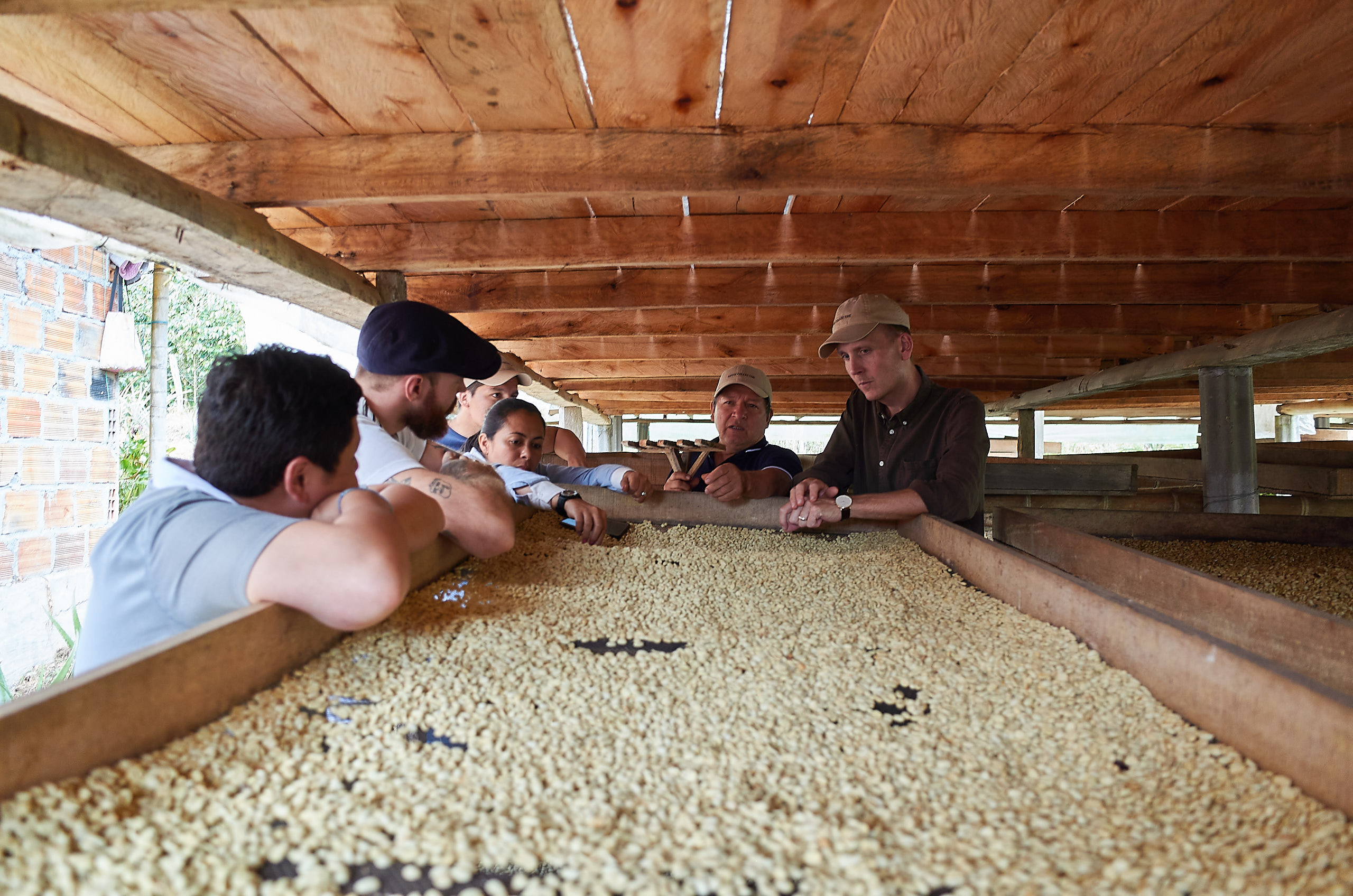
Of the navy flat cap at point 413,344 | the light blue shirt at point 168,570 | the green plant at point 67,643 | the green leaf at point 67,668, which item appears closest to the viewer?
the light blue shirt at point 168,570

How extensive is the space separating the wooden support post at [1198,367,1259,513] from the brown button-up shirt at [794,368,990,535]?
2666mm

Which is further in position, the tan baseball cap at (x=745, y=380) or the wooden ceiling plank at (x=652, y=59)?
the tan baseball cap at (x=745, y=380)

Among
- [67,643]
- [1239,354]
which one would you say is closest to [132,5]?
[67,643]

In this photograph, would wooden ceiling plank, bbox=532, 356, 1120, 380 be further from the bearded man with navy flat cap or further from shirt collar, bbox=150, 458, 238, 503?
shirt collar, bbox=150, 458, 238, 503

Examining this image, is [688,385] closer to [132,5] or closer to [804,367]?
[804,367]

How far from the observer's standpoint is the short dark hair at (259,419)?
1236 millimetres

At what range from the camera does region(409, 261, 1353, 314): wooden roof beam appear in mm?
3857

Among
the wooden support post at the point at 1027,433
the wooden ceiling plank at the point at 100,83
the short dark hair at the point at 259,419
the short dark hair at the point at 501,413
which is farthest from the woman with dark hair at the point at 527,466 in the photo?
the wooden support post at the point at 1027,433

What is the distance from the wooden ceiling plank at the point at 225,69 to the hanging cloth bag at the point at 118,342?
2.74m

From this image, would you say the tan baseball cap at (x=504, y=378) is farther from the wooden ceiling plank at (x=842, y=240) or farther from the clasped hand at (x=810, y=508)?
the clasped hand at (x=810, y=508)

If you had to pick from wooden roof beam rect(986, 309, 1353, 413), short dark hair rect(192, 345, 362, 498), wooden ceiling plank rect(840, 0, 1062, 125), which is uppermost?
wooden ceiling plank rect(840, 0, 1062, 125)

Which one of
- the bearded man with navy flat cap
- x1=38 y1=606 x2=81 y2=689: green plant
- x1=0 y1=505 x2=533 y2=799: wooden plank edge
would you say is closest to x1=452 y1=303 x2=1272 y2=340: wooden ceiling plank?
the bearded man with navy flat cap

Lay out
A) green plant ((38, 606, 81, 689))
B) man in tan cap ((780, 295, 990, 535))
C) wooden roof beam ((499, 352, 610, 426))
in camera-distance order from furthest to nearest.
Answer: wooden roof beam ((499, 352, 610, 426))
green plant ((38, 606, 81, 689))
man in tan cap ((780, 295, 990, 535))

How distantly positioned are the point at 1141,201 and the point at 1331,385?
7.04 meters
